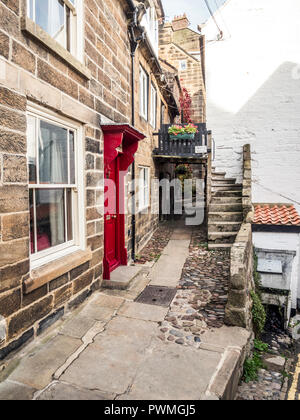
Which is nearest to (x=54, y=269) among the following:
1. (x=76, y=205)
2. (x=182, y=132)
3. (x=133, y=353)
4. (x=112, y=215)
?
(x=76, y=205)

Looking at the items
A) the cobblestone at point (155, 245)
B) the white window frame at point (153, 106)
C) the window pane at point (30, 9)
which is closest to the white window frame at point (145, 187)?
the cobblestone at point (155, 245)

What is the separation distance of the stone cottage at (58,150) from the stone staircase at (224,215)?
3250 millimetres

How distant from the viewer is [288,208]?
31.1 feet

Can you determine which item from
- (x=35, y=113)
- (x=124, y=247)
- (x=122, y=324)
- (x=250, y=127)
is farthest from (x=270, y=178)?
(x=35, y=113)

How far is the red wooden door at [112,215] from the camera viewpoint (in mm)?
5297

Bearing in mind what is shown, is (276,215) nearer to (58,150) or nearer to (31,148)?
(58,150)

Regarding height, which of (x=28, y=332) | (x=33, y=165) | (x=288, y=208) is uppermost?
(x=33, y=165)

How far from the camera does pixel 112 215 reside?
5.70 meters

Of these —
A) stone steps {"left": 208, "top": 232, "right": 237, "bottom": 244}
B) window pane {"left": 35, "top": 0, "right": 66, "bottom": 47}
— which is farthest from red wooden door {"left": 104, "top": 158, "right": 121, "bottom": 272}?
stone steps {"left": 208, "top": 232, "right": 237, "bottom": 244}

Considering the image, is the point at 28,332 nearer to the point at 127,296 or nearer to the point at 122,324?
the point at 122,324

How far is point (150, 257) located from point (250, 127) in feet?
20.3

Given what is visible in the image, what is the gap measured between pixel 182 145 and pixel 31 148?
294 inches

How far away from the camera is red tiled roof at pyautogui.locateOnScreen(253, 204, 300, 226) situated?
799 cm
